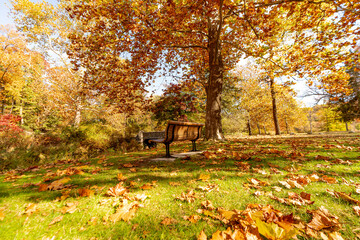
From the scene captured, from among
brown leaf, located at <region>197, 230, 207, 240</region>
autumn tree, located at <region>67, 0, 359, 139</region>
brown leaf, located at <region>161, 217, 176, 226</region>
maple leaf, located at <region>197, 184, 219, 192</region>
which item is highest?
autumn tree, located at <region>67, 0, 359, 139</region>

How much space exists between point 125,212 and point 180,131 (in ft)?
9.54

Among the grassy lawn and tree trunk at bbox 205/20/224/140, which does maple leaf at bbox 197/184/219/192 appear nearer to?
the grassy lawn

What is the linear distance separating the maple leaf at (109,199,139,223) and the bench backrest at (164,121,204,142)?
2.41 metres

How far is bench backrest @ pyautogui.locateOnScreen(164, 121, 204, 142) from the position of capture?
13.5 feet

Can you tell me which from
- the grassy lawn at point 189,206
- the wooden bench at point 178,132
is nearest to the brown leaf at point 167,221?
the grassy lawn at point 189,206

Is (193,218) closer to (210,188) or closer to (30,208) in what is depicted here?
(210,188)

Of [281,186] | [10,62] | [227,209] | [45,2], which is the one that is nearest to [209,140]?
[281,186]

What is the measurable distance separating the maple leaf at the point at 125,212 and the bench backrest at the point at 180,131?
2.41 meters

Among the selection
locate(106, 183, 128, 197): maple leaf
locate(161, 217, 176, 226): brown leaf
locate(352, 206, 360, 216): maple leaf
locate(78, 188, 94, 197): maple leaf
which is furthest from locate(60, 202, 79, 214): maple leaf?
locate(352, 206, 360, 216): maple leaf

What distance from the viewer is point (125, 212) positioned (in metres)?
1.64

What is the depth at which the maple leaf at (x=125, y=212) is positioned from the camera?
1.54 metres

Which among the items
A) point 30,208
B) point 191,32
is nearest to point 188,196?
point 30,208

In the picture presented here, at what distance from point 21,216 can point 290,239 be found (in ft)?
8.61

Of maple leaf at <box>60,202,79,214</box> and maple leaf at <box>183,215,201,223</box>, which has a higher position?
maple leaf at <box>60,202,79,214</box>
